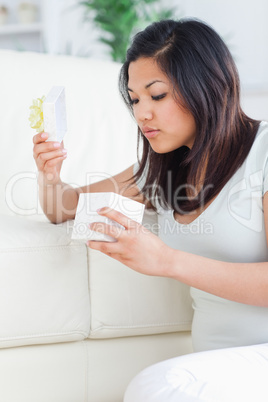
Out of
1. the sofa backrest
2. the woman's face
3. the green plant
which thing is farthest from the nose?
the green plant

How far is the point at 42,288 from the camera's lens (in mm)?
1193

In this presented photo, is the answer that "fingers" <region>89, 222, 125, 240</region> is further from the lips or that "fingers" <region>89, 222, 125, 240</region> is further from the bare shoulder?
the bare shoulder

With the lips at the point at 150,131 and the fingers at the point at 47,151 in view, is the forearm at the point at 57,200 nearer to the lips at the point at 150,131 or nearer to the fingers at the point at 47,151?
the fingers at the point at 47,151

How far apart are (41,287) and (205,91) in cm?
56

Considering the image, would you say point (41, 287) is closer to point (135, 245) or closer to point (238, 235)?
point (135, 245)

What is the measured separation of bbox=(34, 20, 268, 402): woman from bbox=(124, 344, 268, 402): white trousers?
1cm

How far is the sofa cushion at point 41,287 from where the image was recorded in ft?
3.81

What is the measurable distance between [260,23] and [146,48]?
8.32 feet

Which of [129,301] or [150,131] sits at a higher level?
[150,131]

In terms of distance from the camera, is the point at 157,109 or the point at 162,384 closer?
the point at 162,384

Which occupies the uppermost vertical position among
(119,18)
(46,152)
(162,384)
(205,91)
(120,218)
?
(119,18)

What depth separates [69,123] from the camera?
1.82m

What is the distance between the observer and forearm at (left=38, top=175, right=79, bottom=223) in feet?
4.59

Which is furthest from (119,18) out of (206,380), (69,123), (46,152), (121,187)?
(206,380)
